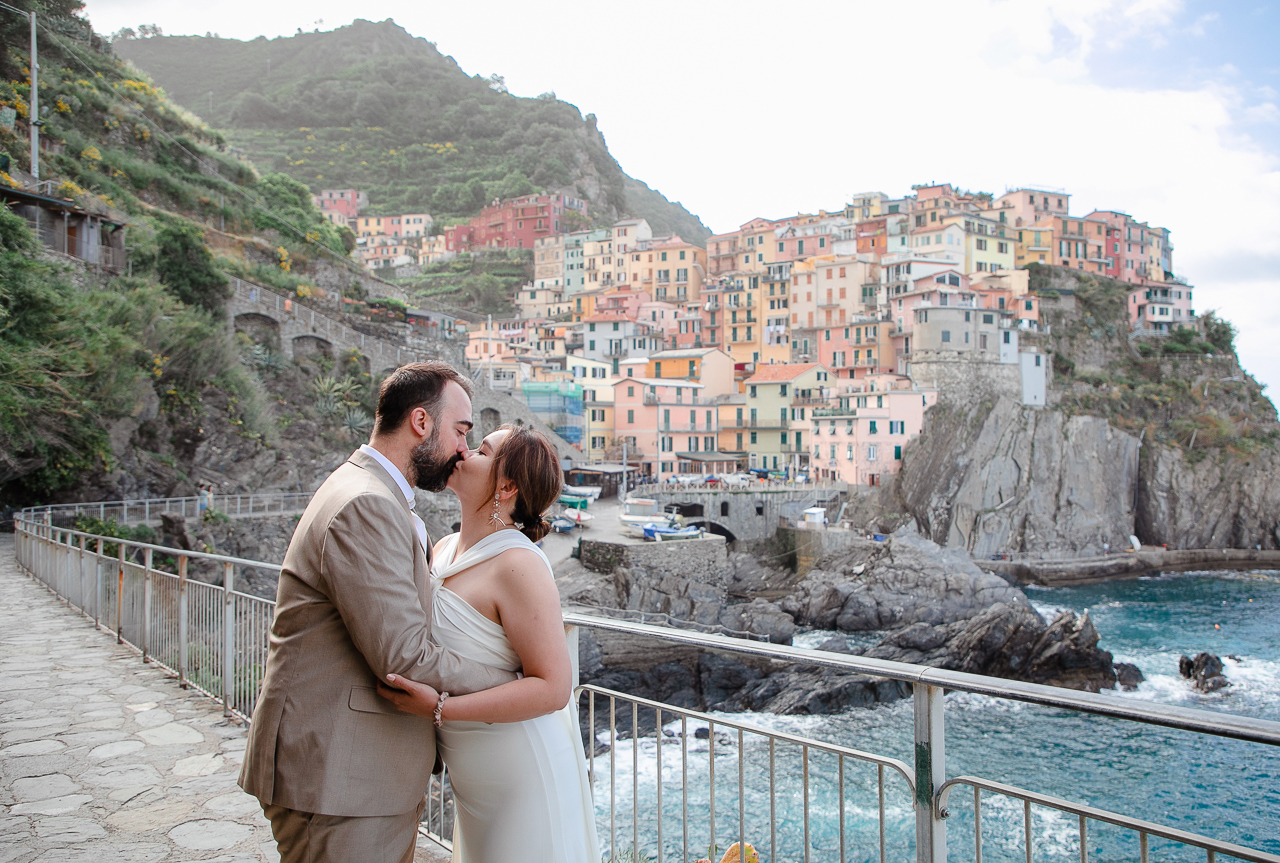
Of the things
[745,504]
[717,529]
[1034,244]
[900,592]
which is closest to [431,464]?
[900,592]

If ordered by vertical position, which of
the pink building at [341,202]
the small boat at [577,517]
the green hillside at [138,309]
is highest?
the pink building at [341,202]

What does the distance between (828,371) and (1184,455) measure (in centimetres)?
1983

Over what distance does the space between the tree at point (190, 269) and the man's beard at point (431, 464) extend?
2542 cm

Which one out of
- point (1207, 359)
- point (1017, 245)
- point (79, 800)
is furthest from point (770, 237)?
point (79, 800)

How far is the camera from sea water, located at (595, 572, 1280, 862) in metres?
13.2

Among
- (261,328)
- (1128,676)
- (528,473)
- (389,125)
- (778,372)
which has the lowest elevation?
(1128,676)

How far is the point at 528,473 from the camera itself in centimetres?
221

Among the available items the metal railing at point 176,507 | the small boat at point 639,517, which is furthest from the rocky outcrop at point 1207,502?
the metal railing at point 176,507

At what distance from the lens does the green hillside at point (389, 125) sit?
89.5m

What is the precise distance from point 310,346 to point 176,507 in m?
13.9

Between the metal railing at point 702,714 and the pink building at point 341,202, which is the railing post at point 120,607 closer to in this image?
the metal railing at point 702,714

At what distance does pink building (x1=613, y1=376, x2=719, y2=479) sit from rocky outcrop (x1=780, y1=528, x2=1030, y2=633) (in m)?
16.0

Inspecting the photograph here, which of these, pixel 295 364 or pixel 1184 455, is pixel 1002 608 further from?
pixel 1184 455

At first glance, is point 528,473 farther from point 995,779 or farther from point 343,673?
point 995,779
